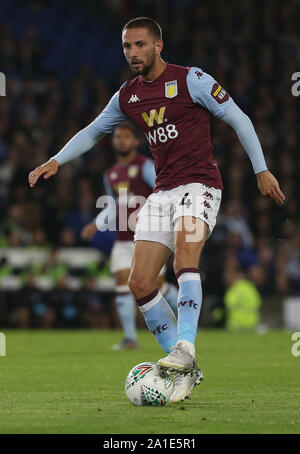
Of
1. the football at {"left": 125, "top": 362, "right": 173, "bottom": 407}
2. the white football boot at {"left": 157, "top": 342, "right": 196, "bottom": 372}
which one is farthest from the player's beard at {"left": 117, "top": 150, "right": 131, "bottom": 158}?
the white football boot at {"left": 157, "top": 342, "right": 196, "bottom": 372}

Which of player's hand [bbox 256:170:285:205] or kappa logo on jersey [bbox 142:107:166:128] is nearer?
player's hand [bbox 256:170:285:205]

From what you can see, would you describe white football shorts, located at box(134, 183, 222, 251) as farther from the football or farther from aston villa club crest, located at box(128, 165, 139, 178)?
aston villa club crest, located at box(128, 165, 139, 178)

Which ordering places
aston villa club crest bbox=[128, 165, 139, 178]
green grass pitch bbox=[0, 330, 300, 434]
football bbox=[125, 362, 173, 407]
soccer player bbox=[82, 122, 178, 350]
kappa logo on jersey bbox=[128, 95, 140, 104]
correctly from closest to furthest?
green grass pitch bbox=[0, 330, 300, 434] < football bbox=[125, 362, 173, 407] < kappa logo on jersey bbox=[128, 95, 140, 104] < soccer player bbox=[82, 122, 178, 350] < aston villa club crest bbox=[128, 165, 139, 178]

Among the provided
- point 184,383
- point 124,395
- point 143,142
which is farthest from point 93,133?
point 143,142

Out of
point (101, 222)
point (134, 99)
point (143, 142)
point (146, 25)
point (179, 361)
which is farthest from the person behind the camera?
point (143, 142)

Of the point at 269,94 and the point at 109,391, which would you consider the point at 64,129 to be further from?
the point at 109,391

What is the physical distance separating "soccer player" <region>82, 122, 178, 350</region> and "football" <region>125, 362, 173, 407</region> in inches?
181

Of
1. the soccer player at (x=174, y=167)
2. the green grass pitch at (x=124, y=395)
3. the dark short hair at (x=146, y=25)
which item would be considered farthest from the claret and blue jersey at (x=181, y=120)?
the green grass pitch at (x=124, y=395)

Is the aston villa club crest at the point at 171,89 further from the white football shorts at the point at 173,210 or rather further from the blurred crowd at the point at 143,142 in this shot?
the blurred crowd at the point at 143,142

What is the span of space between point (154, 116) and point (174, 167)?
369 mm

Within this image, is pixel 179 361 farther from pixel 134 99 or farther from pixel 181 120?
pixel 134 99

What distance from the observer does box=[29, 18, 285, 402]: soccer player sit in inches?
233

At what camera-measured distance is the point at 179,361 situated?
17.9 ft
